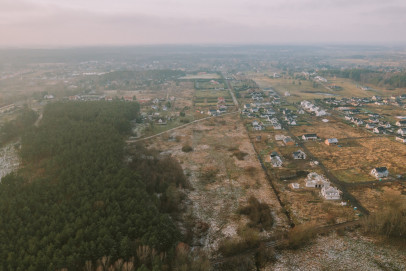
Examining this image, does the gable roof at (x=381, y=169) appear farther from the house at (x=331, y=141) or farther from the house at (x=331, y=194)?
the house at (x=331, y=141)

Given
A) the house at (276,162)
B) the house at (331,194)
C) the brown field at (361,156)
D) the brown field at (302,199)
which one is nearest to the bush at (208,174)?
the brown field at (302,199)

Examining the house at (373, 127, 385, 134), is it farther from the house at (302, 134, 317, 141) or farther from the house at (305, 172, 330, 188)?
the house at (305, 172, 330, 188)

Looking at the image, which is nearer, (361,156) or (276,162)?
(276,162)

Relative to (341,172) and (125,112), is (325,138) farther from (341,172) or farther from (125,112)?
(125,112)

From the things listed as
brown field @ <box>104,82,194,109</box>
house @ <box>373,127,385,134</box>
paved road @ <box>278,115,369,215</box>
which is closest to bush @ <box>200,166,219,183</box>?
paved road @ <box>278,115,369,215</box>

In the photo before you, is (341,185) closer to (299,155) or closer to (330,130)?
(299,155)

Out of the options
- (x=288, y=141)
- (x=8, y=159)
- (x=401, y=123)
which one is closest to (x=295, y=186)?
(x=288, y=141)
